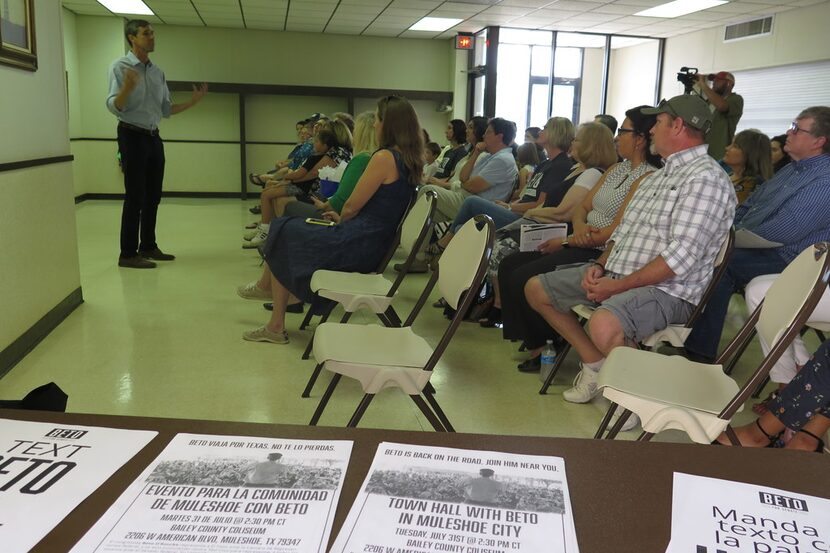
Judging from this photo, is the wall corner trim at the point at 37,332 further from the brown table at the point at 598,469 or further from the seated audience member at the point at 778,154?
the seated audience member at the point at 778,154

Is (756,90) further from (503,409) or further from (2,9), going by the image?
(2,9)

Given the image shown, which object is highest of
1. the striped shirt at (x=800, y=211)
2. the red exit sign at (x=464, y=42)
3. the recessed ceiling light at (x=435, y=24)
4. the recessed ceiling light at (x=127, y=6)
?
the recessed ceiling light at (x=127, y=6)

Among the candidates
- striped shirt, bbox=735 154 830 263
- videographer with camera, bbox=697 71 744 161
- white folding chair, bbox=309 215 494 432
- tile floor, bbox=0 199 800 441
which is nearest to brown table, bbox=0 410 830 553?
white folding chair, bbox=309 215 494 432

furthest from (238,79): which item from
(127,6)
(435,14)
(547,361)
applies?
(547,361)

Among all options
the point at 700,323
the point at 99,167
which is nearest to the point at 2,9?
the point at 700,323

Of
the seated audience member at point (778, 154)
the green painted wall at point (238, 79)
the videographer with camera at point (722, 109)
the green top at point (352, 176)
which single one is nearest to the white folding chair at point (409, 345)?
the green top at point (352, 176)

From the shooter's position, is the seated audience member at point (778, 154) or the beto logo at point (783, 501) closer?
the beto logo at point (783, 501)

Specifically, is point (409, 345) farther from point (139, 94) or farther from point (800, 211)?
point (139, 94)

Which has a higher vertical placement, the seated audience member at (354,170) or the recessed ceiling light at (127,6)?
the recessed ceiling light at (127,6)

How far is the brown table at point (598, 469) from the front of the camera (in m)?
0.72

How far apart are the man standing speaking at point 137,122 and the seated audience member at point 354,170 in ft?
4.23

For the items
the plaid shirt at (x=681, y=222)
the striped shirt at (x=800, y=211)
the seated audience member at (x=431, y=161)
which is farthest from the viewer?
the seated audience member at (x=431, y=161)

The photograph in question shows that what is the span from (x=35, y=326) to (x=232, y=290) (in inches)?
57.8

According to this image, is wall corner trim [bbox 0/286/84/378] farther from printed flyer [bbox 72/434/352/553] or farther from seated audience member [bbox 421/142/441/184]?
seated audience member [bbox 421/142/441/184]
